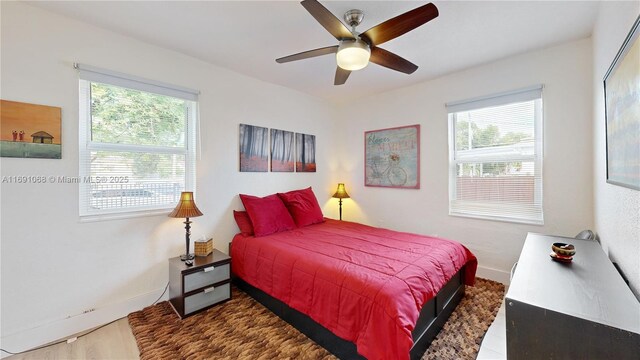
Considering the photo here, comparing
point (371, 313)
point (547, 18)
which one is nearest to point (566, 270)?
point (371, 313)

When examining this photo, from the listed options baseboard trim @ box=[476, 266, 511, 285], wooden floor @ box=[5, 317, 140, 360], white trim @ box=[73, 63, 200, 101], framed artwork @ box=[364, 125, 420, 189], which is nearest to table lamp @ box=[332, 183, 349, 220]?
framed artwork @ box=[364, 125, 420, 189]

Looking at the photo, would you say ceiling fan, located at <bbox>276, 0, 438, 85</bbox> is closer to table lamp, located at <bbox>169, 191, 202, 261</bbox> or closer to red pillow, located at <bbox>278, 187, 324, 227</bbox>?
table lamp, located at <bbox>169, 191, 202, 261</bbox>

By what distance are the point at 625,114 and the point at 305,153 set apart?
10.5ft

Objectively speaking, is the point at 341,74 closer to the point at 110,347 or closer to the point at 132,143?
the point at 132,143

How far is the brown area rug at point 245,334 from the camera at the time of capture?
1.74 m

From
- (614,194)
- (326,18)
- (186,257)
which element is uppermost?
(326,18)

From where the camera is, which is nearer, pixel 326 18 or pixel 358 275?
pixel 326 18

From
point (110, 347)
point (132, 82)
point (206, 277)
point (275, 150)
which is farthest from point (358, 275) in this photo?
point (132, 82)

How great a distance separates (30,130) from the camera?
1855mm

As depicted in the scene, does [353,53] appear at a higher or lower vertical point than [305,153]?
higher

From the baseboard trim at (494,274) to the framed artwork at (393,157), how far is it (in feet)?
4.07

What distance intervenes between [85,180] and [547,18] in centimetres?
409

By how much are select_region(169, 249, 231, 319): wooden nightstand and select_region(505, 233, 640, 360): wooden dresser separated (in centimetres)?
224

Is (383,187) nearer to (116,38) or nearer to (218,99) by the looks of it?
(218,99)
